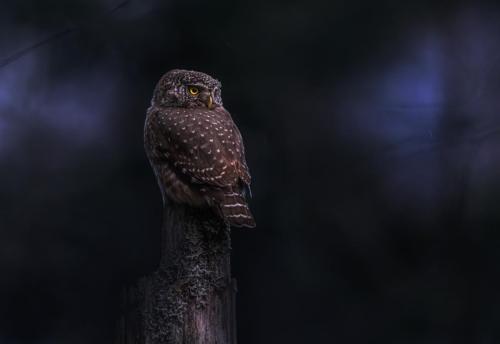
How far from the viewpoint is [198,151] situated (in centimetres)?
330

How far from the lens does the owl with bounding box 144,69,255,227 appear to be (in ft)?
10.1

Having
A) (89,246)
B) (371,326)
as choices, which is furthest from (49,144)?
(371,326)

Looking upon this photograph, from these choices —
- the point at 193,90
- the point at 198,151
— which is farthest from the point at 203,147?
the point at 193,90

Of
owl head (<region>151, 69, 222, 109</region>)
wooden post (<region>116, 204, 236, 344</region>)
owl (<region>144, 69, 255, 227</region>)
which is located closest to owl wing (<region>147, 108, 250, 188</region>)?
owl (<region>144, 69, 255, 227</region>)

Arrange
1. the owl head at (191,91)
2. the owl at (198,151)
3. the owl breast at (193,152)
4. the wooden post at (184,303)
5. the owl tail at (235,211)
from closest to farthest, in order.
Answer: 1. the wooden post at (184,303)
2. the owl tail at (235,211)
3. the owl at (198,151)
4. the owl breast at (193,152)
5. the owl head at (191,91)

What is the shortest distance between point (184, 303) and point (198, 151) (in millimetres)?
1009

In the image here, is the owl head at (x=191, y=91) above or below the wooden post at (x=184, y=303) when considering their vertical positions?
above

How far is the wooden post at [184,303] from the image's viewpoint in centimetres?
235

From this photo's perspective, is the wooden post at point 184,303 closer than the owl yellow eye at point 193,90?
Yes

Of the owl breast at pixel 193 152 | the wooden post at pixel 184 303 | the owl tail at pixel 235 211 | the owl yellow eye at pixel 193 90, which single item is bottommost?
the wooden post at pixel 184 303

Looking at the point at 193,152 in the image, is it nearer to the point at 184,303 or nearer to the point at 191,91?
the point at 191,91

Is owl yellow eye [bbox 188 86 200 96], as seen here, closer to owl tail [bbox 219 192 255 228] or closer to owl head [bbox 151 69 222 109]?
owl head [bbox 151 69 222 109]

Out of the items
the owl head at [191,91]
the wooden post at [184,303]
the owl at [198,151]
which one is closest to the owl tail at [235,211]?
the owl at [198,151]

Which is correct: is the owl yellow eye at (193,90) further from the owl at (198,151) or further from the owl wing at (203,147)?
the owl wing at (203,147)
